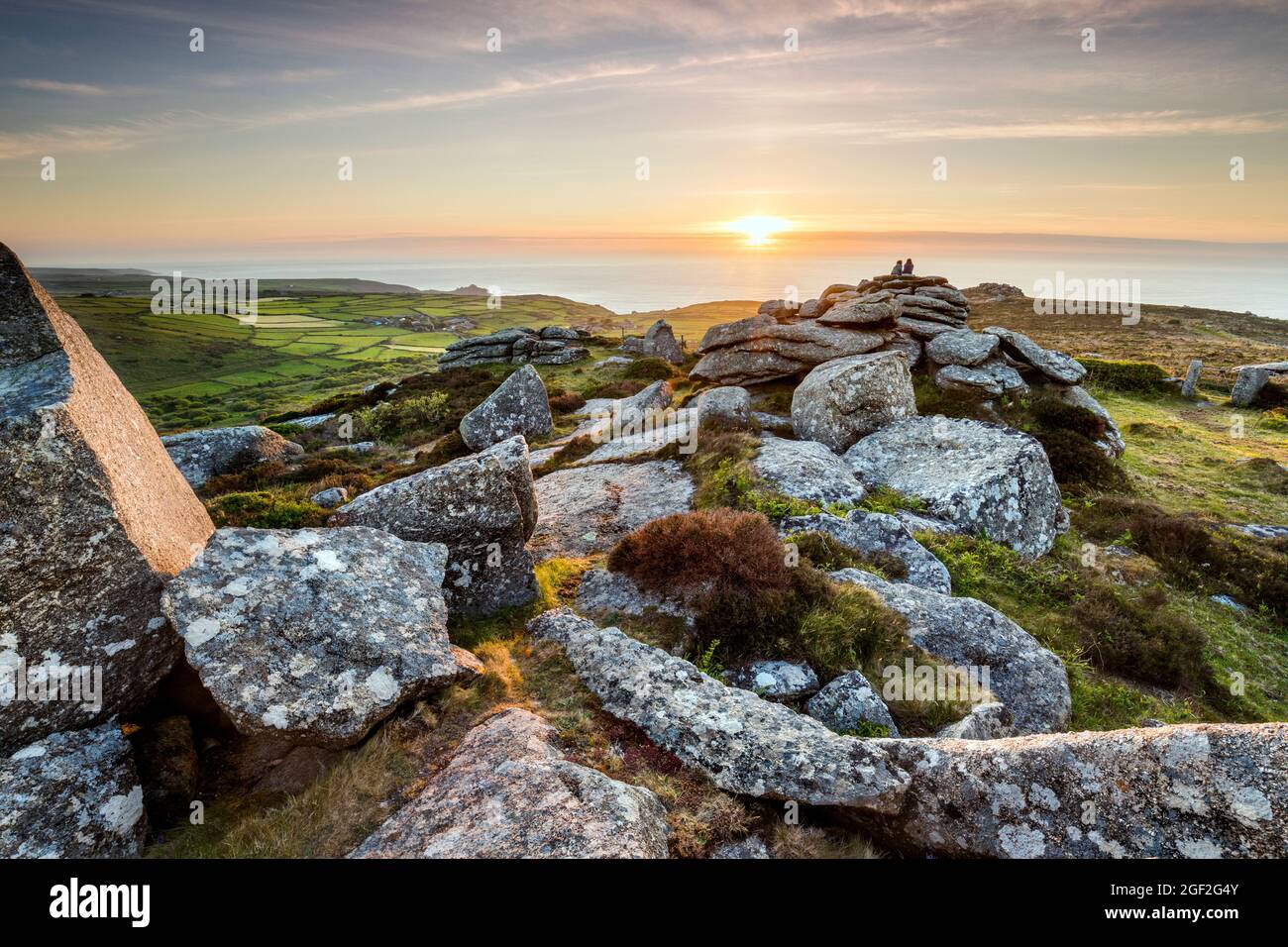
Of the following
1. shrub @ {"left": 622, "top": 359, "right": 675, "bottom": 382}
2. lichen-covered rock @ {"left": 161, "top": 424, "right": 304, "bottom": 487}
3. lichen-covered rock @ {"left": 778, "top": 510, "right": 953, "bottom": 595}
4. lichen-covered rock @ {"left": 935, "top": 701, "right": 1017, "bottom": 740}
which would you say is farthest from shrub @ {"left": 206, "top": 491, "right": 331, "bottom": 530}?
shrub @ {"left": 622, "top": 359, "right": 675, "bottom": 382}

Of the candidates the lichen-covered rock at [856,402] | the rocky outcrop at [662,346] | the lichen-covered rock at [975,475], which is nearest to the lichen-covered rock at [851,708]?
the lichen-covered rock at [975,475]

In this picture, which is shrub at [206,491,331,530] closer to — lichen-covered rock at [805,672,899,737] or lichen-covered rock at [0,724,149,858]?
lichen-covered rock at [0,724,149,858]

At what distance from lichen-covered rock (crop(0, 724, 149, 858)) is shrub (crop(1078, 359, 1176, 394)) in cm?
4389

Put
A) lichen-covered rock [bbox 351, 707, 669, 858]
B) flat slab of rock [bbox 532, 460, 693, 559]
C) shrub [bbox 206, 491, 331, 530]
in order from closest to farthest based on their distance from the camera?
1. lichen-covered rock [bbox 351, 707, 669, 858]
2. shrub [bbox 206, 491, 331, 530]
3. flat slab of rock [bbox 532, 460, 693, 559]

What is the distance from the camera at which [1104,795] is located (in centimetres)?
498

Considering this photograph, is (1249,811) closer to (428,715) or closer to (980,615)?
(980,615)

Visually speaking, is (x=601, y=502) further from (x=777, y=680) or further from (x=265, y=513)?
(x=777, y=680)

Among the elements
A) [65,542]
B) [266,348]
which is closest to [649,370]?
[65,542]

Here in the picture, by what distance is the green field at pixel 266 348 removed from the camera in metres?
64.8

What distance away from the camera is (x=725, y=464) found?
17.4 m

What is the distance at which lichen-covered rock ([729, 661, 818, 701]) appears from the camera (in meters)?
8.53

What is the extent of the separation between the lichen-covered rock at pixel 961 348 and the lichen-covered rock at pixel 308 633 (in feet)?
71.1

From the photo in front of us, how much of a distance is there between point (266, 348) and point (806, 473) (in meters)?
113

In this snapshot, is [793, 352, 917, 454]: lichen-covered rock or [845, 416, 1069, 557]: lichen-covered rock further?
[793, 352, 917, 454]: lichen-covered rock
